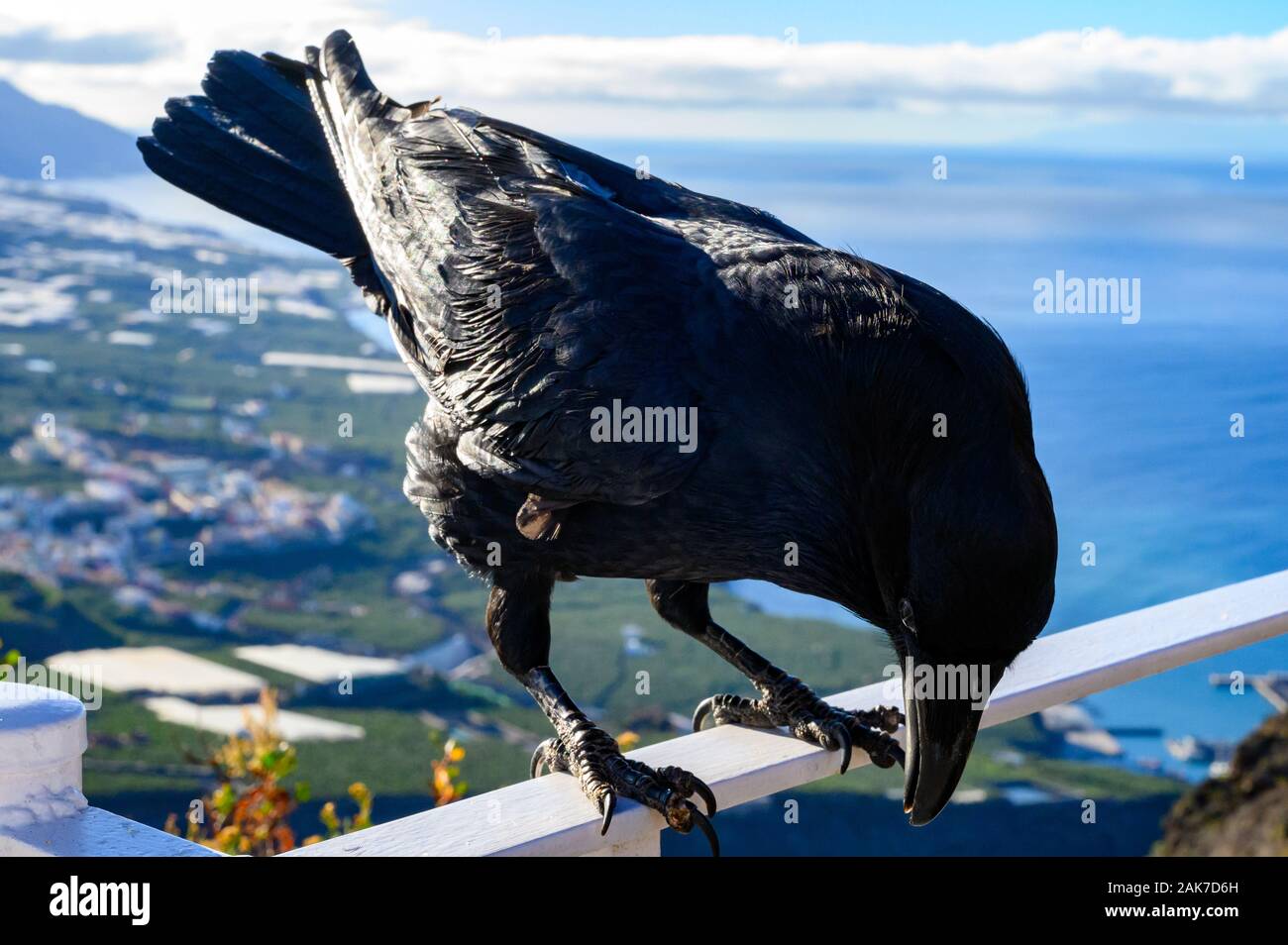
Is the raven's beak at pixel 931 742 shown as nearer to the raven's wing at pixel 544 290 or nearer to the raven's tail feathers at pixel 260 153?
the raven's wing at pixel 544 290

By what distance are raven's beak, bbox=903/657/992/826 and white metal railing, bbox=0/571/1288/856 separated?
15 centimetres

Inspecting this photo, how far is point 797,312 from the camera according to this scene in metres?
2.17

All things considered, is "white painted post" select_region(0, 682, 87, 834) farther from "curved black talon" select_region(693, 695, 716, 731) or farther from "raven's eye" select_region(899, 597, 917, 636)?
"curved black talon" select_region(693, 695, 716, 731)

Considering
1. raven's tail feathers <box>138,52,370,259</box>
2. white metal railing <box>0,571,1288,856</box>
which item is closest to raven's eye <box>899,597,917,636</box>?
white metal railing <box>0,571,1288,856</box>

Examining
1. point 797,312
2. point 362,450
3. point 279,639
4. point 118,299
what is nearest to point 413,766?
point 279,639

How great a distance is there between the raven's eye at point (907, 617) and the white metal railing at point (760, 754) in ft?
0.87

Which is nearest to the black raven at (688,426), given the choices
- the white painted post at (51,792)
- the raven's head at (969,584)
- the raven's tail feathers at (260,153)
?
the raven's head at (969,584)

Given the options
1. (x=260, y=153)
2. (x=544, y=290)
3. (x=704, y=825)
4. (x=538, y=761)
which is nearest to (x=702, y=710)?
(x=538, y=761)

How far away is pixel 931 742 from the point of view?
1969mm

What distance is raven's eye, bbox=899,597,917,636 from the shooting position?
6.24 ft

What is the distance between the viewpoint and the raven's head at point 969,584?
1787 mm
